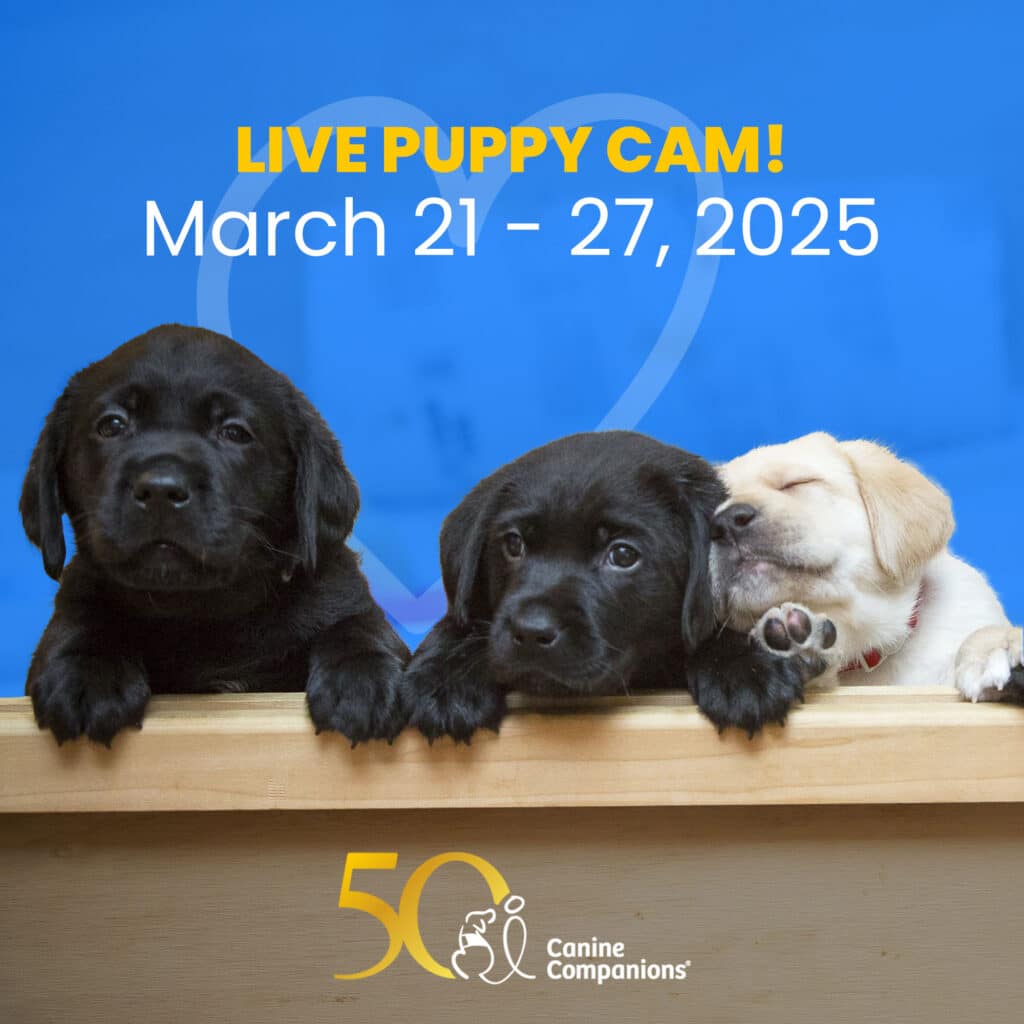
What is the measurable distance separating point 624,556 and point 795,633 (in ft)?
1.00

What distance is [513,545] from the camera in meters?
2.17

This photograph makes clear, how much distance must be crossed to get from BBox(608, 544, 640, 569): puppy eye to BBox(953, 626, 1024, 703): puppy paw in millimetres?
548

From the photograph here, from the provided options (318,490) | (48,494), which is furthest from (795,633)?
(48,494)

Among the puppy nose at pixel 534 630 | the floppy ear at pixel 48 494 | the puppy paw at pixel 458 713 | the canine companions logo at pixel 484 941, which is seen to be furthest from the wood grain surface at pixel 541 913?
the floppy ear at pixel 48 494

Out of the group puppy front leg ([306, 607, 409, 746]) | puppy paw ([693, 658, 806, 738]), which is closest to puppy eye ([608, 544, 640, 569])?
puppy paw ([693, 658, 806, 738])

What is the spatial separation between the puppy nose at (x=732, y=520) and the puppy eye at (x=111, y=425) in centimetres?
103

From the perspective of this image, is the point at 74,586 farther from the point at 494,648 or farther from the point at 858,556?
the point at 858,556

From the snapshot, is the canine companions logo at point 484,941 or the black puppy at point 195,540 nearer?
the canine companions logo at point 484,941

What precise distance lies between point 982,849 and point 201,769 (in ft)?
3.82

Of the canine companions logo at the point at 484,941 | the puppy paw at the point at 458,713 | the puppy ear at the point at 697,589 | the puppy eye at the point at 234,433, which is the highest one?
the puppy eye at the point at 234,433

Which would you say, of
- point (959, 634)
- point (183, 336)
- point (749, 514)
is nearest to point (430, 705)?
point (749, 514)

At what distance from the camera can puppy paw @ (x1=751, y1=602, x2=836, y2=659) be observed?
6.63 feet

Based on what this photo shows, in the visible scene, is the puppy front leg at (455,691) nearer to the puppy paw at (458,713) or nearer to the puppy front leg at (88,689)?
the puppy paw at (458,713)

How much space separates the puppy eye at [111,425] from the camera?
2.14 metres
